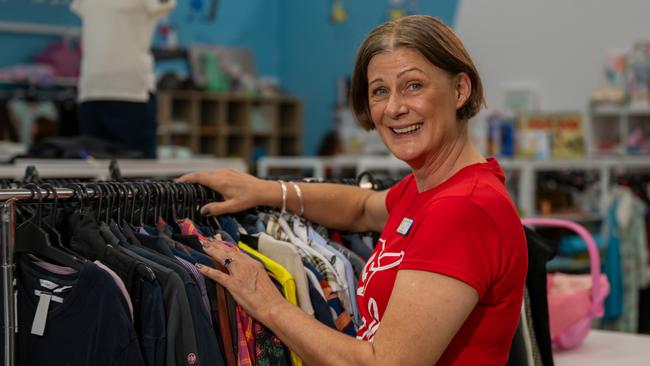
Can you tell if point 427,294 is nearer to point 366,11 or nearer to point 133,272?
point 133,272

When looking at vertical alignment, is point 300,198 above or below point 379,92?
below

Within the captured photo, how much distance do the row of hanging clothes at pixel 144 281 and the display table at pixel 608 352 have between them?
0.96m

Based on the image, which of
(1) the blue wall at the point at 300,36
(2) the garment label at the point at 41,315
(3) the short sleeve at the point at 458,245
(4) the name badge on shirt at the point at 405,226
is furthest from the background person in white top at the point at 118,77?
(1) the blue wall at the point at 300,36

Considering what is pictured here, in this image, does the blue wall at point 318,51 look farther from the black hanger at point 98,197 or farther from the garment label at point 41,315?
the garment label at point 41,315

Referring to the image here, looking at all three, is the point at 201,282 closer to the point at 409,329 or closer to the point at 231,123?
the point at 409,329

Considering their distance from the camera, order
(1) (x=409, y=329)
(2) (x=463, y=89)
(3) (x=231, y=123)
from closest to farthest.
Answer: (1) (x=409, y=329) < (2) (x=463, y=89) < (3) (x=231, y=123)

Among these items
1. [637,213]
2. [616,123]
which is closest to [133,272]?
[637,213]

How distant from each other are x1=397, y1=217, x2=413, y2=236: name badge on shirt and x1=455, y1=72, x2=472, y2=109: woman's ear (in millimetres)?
267

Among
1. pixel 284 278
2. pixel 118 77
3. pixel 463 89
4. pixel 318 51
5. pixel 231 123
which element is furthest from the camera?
pixel 318 51

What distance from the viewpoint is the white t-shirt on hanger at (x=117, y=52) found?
14.4ft

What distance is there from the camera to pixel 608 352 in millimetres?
2754

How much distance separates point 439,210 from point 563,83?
697 centimetres

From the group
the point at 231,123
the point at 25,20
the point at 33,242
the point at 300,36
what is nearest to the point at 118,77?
the point at 33,242

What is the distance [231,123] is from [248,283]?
27.5 feet
